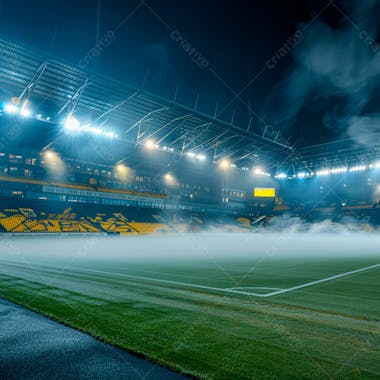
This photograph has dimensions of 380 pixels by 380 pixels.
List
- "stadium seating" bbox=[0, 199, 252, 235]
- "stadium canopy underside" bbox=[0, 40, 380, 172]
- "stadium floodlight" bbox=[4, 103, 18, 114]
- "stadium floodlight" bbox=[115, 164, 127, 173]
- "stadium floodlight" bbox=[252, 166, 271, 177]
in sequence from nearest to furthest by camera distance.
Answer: "stadium canopy underside" bbox=[0, 40, 380, 172] → "stadium floodlight" bbox=[4, 103, 18, 114] → "stadium seating" bbox=[0, 199, 252, 235] → "stadium floodlight" bbox=[115, 164, 127, 173] → "stadium floodlight" bbox=[252, 166, 271, 177]

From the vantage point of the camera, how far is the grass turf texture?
2.81 m

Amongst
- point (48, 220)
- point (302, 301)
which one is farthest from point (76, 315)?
point (48, 220)

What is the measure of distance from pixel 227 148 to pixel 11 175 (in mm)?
31778

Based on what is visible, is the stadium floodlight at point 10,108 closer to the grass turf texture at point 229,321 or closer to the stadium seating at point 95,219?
the stadium seating at point 95,219

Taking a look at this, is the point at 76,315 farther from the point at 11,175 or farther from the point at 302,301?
the point at 11,175

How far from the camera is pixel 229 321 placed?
4.12 m

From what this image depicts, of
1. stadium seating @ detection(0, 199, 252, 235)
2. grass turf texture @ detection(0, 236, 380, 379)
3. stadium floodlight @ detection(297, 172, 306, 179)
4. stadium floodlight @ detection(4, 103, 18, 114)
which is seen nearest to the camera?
grass turf texture @ detection(0, 236, 380, 379)

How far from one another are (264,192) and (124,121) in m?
31.8

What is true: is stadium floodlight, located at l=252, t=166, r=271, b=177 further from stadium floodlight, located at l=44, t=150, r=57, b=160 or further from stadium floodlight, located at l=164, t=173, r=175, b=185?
stadium floodlight, located at l=44, t=150, r=57, b=160

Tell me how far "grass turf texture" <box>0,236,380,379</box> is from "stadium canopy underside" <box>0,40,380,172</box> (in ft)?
83.1

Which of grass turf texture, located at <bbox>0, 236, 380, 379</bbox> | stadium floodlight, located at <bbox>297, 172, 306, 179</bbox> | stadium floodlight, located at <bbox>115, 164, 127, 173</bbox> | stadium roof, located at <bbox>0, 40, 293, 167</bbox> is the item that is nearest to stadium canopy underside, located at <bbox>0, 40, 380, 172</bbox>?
stadium roof, located at <bbox>0, 40, 293, 167</bbox>

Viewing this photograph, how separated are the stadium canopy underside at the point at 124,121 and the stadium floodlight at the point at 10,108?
3.00 ft

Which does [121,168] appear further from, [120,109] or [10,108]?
[10,108]

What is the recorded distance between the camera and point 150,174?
48.8 meters
